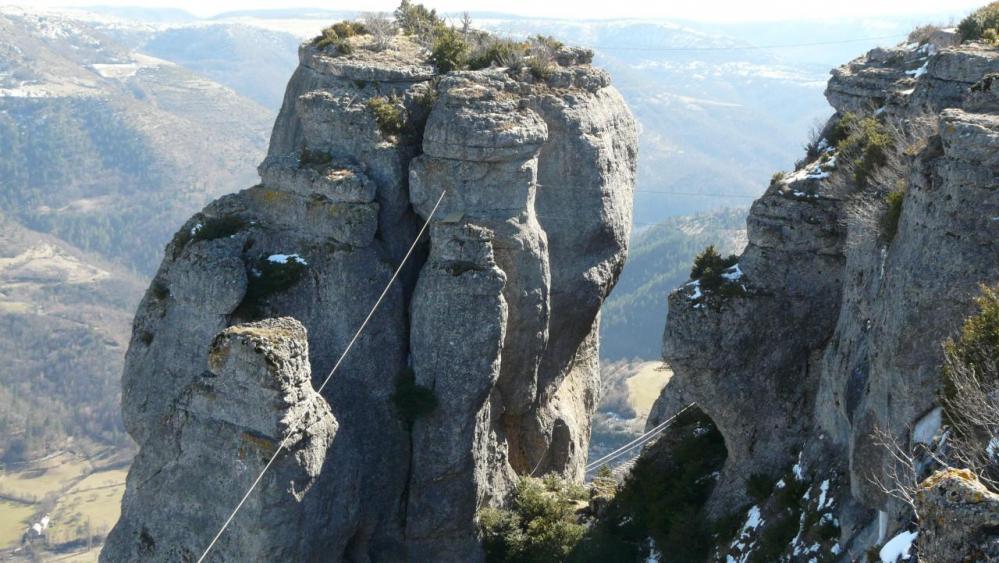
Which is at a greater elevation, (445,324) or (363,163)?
(363,163)

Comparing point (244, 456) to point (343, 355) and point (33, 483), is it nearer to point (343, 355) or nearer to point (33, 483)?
point (343, 355)

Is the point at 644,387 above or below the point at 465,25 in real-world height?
below

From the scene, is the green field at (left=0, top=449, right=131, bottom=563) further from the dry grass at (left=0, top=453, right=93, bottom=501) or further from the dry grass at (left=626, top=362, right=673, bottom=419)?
the dry grass at (left=626, top=362, right=673, bottom=419)

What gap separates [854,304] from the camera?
1029 inches

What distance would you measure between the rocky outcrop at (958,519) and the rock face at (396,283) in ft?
63.7

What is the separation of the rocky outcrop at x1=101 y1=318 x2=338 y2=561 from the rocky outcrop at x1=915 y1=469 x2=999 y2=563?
17940 millimetres

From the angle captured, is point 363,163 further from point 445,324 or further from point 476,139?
point 445,324

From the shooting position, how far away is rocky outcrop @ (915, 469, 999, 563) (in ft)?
44.3

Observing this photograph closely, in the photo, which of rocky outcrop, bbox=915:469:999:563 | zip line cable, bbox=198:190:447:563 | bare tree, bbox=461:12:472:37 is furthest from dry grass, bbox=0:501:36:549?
rocky outcrop, bbox=915:469:999:563

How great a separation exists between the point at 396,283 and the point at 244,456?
29.3ft

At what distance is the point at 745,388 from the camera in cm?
3012

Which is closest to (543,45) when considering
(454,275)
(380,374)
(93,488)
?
(454,275)

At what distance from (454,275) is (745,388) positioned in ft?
32.1

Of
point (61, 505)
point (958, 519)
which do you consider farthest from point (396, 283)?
point (61, 505)
